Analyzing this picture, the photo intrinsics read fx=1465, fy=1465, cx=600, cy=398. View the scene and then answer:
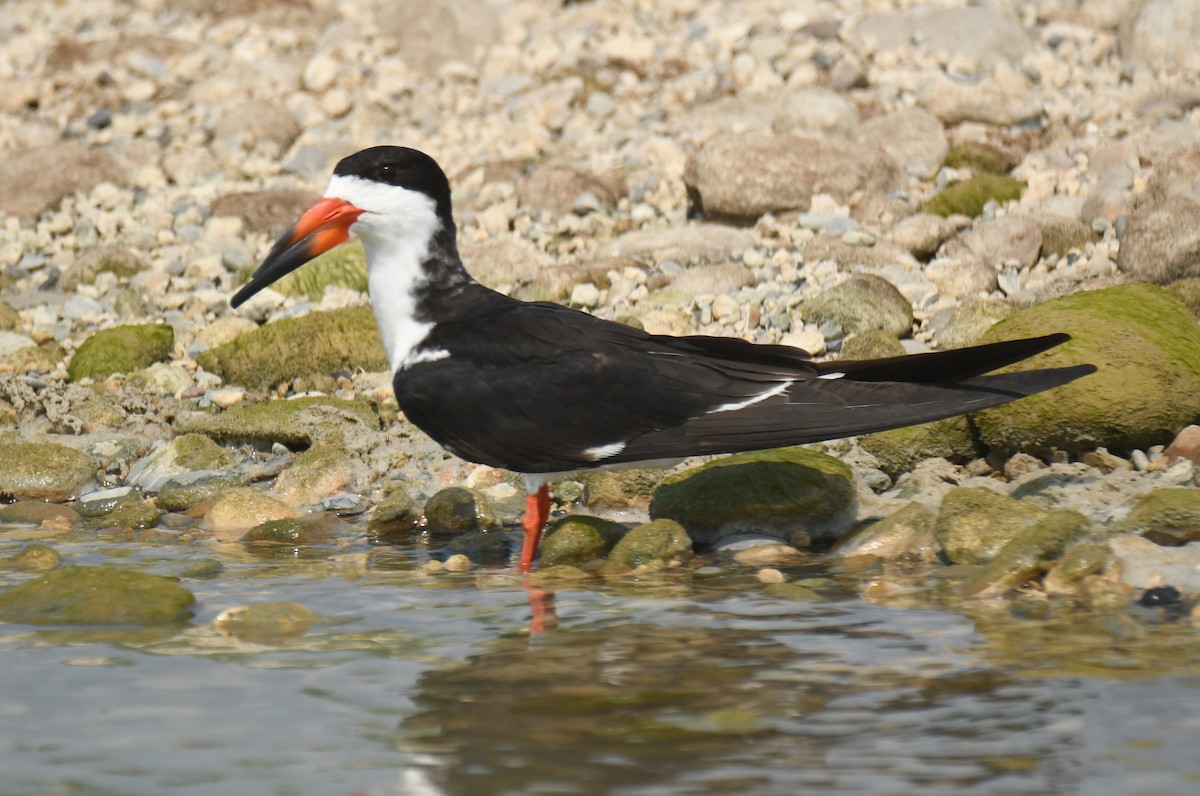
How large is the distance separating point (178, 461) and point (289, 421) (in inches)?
22.3

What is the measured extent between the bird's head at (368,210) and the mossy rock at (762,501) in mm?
1491

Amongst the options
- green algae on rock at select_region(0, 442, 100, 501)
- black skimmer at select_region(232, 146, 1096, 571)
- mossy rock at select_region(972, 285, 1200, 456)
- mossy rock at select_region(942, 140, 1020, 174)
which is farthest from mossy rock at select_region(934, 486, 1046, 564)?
mossy rock at select_region(942, 140, 1020, 174)

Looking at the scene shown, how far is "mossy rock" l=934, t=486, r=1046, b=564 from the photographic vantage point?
525 centimetres

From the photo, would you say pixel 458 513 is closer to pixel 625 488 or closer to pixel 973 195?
pixel 625 488

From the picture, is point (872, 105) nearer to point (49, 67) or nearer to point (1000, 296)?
point (1000, 296)

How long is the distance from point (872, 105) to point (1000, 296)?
3560mm

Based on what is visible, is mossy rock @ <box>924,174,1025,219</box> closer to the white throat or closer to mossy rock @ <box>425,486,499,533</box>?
mossy rock @ <box>425,486,499,533</box>

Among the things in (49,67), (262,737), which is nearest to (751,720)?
(262,737)

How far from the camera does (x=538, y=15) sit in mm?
13898

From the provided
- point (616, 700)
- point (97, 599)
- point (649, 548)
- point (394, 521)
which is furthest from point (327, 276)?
point (616, 700)

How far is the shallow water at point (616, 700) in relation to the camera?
3.25 meters

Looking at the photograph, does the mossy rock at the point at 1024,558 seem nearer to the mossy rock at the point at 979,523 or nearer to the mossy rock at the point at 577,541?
the mossy rock at the point at 979,523

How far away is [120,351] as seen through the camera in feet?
27.1

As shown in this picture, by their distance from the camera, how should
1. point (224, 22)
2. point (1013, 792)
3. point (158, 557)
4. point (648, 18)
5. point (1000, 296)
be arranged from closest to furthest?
point (1013, 792) < point (158, 557) < point (1000, 296) < point (648, 18) < point (224, 22)
